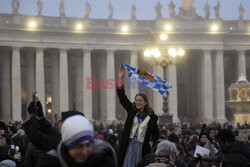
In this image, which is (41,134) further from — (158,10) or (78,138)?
(158,10)

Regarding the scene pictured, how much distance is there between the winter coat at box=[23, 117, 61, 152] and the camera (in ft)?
31.2

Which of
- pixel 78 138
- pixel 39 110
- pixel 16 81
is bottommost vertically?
pixel 78 138

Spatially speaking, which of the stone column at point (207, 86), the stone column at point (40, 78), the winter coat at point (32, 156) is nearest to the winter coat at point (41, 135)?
the winter coat at point (32, 156)

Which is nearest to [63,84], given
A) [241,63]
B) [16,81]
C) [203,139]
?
[16,81]

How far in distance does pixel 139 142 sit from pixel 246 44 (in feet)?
206

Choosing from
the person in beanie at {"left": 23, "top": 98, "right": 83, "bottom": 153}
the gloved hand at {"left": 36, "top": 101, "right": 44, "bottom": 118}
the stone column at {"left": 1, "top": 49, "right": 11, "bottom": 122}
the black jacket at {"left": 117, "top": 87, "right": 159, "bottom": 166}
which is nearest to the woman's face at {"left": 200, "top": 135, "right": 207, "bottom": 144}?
the black jacket at {"left": 117, "top": 87, "right": 159, "bottom": 166}

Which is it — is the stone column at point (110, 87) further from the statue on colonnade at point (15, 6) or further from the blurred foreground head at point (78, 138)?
the blurred foreground head at point (78, 138)

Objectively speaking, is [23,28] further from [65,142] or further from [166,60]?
[65,142]

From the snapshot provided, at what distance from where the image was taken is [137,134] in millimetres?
11344

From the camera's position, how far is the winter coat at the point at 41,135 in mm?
9516

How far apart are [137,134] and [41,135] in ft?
8.38

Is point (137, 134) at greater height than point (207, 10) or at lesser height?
lesser

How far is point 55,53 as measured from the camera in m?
67.9

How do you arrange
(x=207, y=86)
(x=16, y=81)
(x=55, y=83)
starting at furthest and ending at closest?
(x=207, y=86)
(x=55, y=83)
(x=16, y=81)
